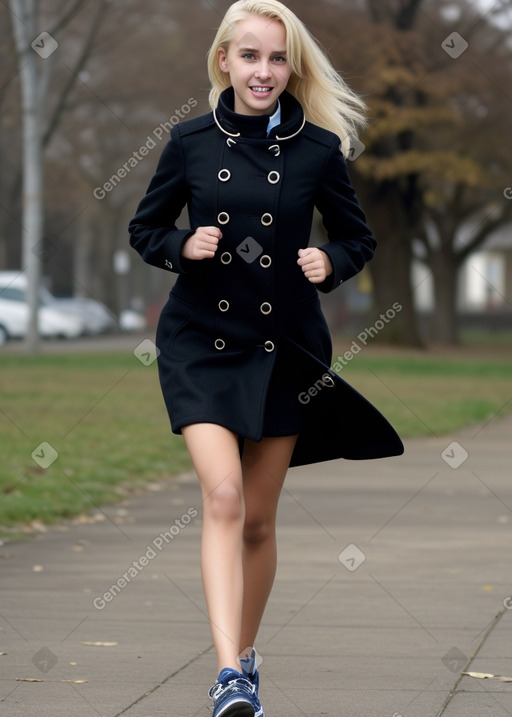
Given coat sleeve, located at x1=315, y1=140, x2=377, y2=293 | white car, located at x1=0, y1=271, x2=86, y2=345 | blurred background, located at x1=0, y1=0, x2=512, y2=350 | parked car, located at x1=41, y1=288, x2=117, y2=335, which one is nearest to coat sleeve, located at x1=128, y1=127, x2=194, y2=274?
coat sleeve, located at x1=315, y1=140, x2=377, y2=293

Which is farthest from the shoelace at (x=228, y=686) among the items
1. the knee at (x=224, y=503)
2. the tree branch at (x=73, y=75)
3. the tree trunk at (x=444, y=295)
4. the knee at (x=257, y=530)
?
the tree trunk at (x=444, y=295)

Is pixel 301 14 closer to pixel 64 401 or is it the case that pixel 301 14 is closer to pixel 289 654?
pixel 64 401

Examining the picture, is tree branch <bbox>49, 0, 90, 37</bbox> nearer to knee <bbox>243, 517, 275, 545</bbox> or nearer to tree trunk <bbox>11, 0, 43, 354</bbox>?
tree trunk <bbox>11, 0, 43, 354</bbox>

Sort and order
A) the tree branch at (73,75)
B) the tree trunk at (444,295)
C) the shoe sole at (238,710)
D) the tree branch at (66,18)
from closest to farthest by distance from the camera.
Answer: the shoe sole at (238,710) → the tree branch at (66,18) → the tree branch at (73,75) → the tree trunk at (444,295)

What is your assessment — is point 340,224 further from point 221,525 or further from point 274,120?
point 221,525

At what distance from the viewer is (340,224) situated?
437 centimetres

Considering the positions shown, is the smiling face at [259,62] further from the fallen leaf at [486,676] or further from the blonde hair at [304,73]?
the fallen leaf at [486,676]

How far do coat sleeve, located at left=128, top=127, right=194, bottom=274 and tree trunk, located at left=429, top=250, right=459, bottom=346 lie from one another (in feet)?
130

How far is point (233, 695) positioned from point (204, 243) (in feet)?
3.93

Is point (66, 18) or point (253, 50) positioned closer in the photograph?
point (253, 50)

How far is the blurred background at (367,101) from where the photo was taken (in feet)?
98.4

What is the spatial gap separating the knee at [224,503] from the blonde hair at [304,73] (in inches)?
44.0

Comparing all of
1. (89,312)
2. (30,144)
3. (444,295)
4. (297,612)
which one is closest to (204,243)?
(297,612)

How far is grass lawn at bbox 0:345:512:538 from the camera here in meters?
9.36
